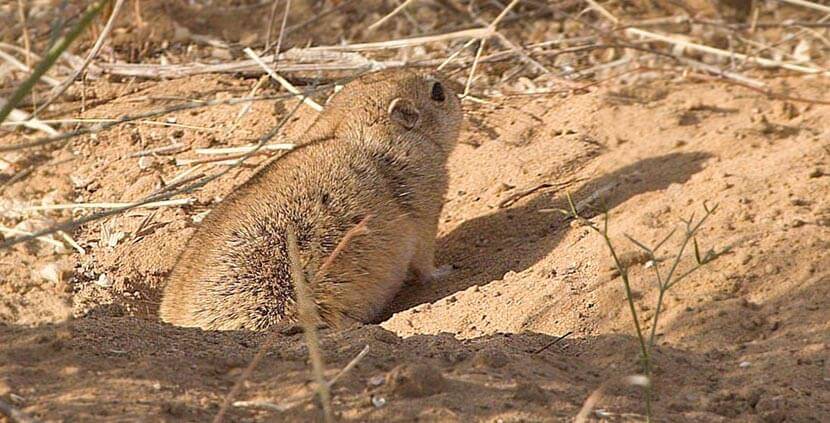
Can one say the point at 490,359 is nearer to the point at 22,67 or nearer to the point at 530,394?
the point at 530,394

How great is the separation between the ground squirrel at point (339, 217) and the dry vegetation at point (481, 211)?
9.8 inches

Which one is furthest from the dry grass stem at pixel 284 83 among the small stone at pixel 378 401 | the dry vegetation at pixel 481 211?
the small stone at pixel 378 401

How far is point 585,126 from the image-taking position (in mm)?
6402

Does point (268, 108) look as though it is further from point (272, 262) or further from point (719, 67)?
point (719, 67)

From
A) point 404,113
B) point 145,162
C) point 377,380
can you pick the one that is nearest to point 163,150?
point 145,162

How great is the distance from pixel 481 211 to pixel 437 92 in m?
0.71

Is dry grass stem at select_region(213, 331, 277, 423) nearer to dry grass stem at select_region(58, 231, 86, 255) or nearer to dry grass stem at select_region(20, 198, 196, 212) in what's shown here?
dry grass stem at select_region(20, 198, 196, 212)

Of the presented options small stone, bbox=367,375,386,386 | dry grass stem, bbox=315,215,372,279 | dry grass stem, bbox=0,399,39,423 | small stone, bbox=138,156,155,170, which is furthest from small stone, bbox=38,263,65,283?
small stone, bbox=367,375,386,386

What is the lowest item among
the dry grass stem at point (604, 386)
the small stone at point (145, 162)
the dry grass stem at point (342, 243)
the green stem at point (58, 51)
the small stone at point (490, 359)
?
the dry grass stem at point (604, 386)

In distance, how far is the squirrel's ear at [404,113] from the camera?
5.42 m

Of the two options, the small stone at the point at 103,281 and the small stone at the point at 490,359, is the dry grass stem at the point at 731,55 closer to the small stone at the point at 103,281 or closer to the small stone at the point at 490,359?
the small stone at the point at 103,281

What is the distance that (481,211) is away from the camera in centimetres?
595

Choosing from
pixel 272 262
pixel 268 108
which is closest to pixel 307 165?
pixel 272 262

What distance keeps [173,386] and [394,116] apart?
9.29ft
